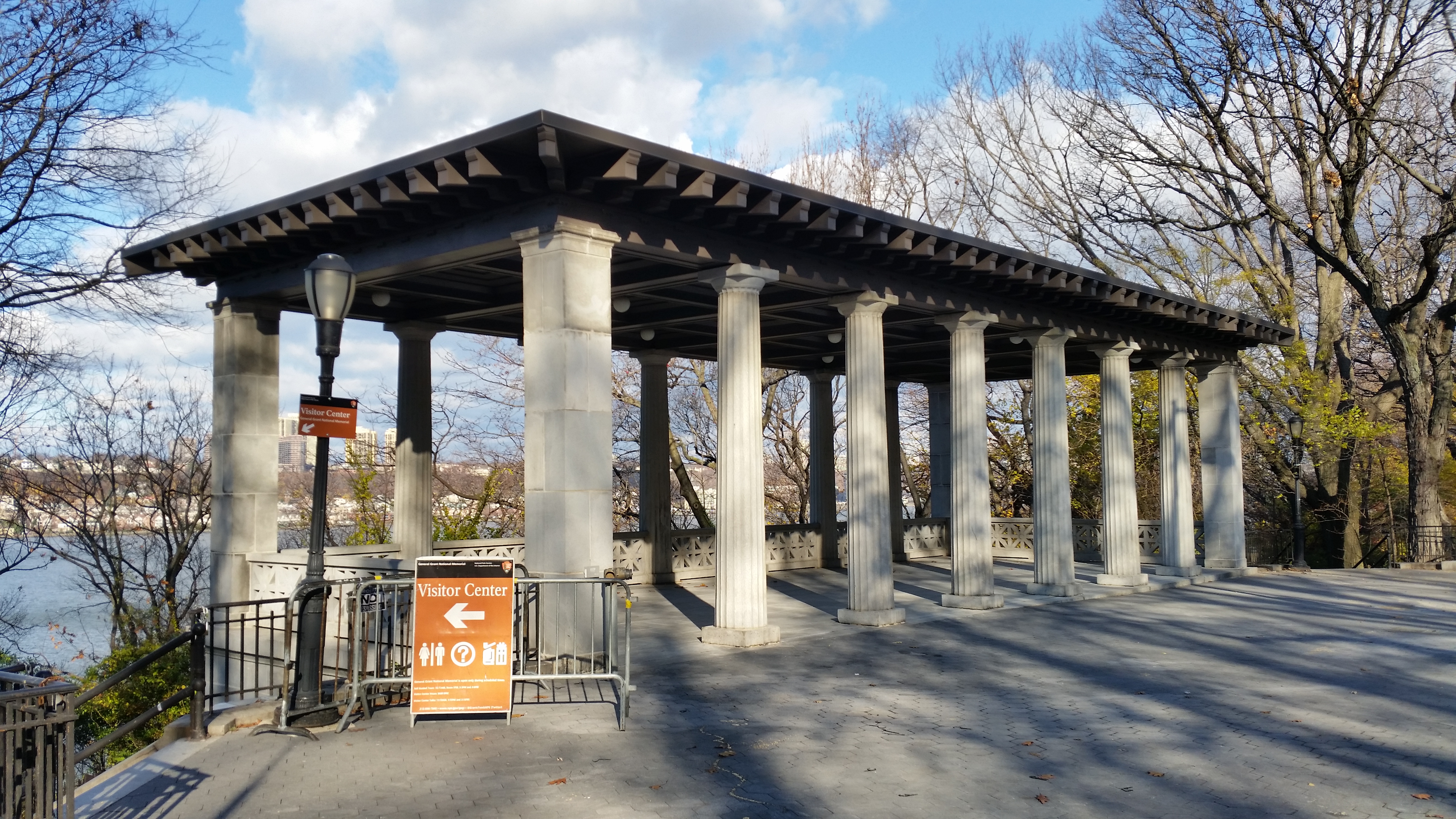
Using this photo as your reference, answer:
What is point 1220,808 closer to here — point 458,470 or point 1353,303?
point 458,470

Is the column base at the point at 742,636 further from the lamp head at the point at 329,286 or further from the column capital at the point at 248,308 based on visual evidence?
the column capital at the point at 248,308

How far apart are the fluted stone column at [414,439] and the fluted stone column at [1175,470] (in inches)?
561

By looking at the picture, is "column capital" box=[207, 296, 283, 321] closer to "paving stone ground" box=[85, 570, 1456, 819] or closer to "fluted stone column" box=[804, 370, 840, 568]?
"paving stone ground" box=[85, 570, 1456, 819]

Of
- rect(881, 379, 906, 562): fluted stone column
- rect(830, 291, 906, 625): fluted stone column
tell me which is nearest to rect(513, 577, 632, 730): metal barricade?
rect(830, 291, 906, 625): fluted stone column

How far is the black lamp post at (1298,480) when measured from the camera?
87.6 ft

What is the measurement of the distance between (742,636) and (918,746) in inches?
179

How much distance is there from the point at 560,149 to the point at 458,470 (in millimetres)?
24435

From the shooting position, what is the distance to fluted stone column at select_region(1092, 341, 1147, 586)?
725 inches

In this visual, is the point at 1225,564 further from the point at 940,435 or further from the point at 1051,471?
the point at 1051,471

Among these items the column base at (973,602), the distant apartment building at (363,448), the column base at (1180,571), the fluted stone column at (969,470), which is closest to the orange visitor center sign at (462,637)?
the fluted stone column at (969,470)

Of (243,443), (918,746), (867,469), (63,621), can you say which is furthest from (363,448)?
(918,746)

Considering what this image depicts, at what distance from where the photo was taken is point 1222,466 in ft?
70.2

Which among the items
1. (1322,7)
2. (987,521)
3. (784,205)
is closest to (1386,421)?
(1322,7)

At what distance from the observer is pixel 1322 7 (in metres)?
19.9
